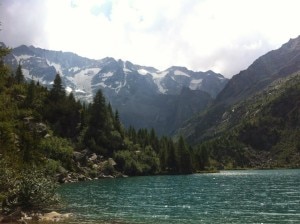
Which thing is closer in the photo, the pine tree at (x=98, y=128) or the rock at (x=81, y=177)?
Answer: the rock at (x=81, y=177)

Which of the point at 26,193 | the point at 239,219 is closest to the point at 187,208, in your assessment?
the point at 239,219

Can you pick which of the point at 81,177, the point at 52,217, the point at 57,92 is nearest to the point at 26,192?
the point at 52,217

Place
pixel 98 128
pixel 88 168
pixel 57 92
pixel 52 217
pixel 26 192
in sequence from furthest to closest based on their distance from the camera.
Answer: pixel 57 92 → pixel 98 128 → pixel 88 168 → pixel 26 192 → pixel 52 217

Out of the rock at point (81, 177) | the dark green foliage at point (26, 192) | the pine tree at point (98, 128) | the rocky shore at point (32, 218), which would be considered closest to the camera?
the rocky shore at point (32, 218)

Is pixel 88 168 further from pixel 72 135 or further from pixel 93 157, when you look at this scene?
pixel 72 135

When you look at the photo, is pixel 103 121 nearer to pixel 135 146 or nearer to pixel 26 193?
pixel 135 146

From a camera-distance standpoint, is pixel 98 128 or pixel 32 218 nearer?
pixel 32 218

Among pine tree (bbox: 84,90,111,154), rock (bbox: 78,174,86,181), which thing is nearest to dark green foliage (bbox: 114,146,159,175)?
pine tree (bbox: 84,90,111,154)

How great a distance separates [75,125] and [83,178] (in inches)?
1795

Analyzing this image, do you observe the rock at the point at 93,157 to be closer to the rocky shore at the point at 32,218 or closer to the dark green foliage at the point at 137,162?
the dark green foliage at the point at 137,162

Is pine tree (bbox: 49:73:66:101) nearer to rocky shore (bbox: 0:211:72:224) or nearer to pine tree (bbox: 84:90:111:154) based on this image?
pine tree (bbox: 84:90:111:154)

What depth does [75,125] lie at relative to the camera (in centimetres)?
18375

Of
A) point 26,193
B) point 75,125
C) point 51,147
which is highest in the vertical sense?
point 75,125

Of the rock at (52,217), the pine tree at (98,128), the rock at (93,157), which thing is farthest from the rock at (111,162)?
the rock at (52,217)
